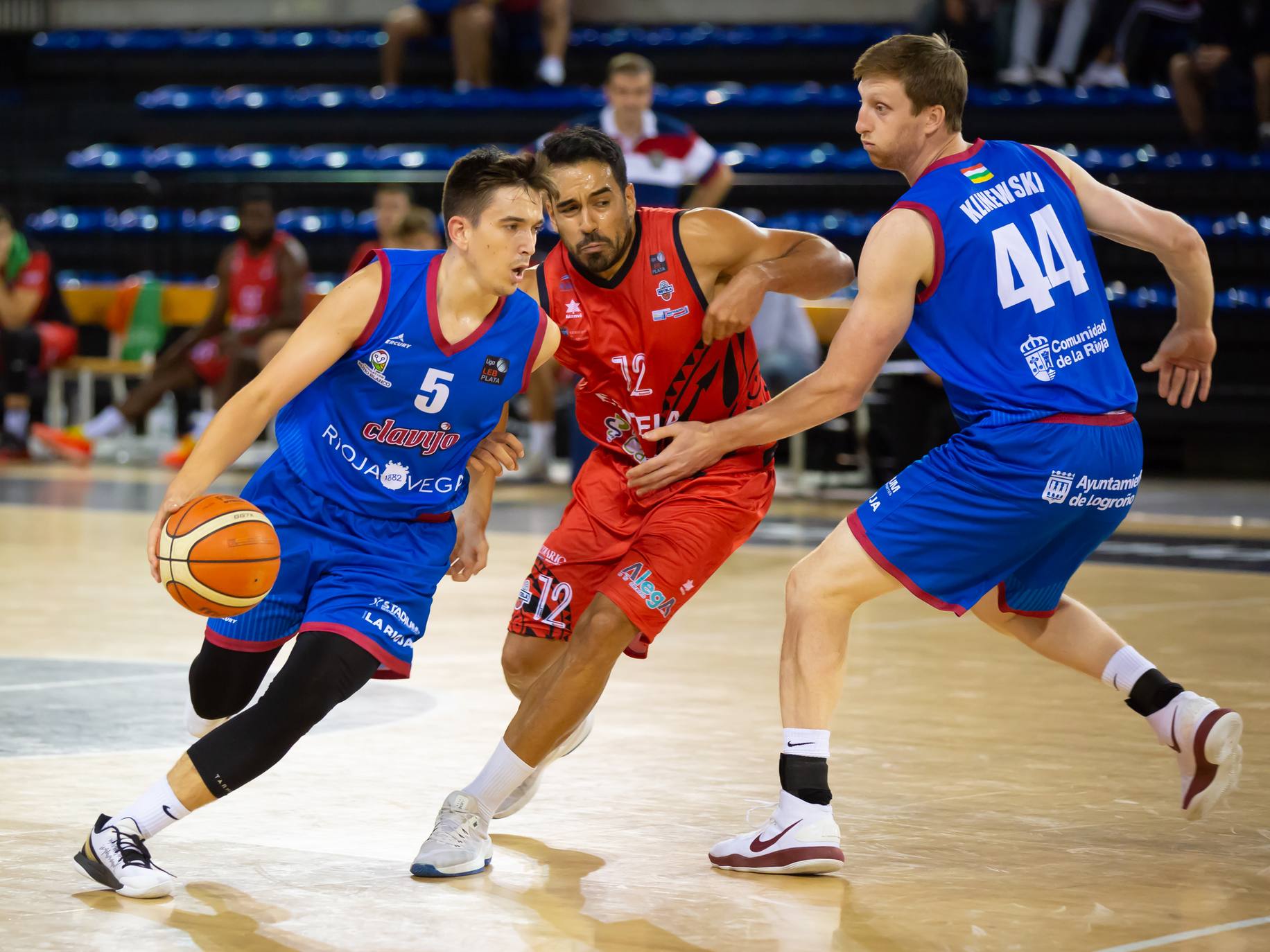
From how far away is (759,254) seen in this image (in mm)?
4609

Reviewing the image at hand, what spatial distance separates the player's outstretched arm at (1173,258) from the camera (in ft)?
13.8

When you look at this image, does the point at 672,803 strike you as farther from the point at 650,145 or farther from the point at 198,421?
the point at 198,421

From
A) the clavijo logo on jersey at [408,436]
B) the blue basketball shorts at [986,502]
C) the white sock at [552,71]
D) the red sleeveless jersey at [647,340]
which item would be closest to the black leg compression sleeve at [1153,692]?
the blue basketball shorts at [986,502]

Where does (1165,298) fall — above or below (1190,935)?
below

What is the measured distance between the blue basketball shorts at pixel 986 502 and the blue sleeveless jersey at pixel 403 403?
2.76ft

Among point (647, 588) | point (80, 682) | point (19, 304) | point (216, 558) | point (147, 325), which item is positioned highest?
point (216, 558)

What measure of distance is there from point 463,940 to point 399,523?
1046 millimetres

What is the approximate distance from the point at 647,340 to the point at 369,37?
14995 millimetres

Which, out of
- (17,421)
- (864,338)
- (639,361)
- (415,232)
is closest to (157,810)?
(639,361)

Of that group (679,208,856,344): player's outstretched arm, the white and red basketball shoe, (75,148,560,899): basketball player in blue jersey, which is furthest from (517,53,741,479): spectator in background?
the white and red basketball shoe

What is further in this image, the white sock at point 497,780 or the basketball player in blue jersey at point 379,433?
the white sock at point 497,780

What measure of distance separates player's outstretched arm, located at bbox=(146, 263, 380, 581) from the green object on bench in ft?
39.0

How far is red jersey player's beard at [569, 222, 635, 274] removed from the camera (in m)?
4.46

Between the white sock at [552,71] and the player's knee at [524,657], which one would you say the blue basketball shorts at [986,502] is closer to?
the player's knee at [524,657]
